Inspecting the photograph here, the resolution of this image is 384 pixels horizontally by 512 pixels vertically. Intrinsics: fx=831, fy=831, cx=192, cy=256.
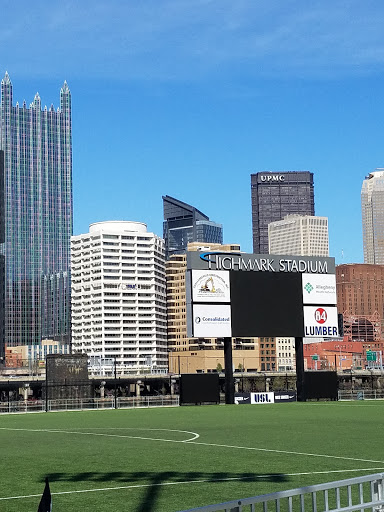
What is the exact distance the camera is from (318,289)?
234ft

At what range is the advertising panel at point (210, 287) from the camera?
6706cm

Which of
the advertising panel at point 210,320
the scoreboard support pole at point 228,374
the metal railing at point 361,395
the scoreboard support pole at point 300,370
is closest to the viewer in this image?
the advertising panel at point 210,320

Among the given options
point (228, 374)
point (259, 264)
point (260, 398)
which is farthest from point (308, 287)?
point (260, 398)

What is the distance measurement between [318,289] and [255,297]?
21.0ft

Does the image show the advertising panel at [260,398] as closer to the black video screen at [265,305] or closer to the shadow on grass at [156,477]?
the black video screen at [265,305]

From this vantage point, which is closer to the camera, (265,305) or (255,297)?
(255,297)

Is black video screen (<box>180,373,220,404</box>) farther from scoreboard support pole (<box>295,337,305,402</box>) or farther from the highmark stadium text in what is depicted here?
the highmark stadium text

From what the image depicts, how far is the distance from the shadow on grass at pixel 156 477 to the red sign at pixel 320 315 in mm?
51063

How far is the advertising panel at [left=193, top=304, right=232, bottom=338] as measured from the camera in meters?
66.8

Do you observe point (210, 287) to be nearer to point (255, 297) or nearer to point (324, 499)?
point (255, 297)

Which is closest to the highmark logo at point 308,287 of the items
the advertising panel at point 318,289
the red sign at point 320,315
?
the advertising panel at point 318,289

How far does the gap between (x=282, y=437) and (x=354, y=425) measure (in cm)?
772

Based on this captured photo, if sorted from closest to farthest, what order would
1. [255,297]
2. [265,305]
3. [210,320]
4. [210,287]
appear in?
1. [210,320]
2. [210,287]
3. [255,297]
4. [265,305]

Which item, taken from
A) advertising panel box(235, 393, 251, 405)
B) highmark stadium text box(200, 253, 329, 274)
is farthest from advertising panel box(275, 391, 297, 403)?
highmark stadium text box(200, 253, 329, 274)
